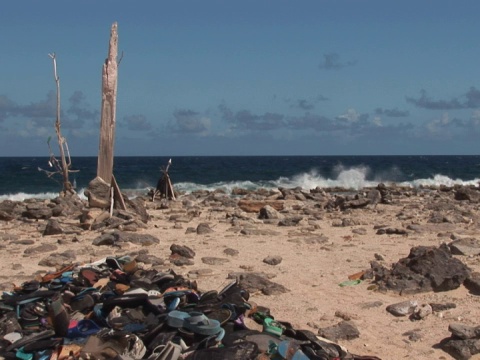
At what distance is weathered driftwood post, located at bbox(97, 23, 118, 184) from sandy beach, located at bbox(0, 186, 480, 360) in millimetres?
1369

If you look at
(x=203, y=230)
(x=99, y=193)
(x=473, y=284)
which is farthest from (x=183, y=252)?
(x=99, y=193)

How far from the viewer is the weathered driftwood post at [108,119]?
40.6ft

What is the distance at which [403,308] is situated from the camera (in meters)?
6.03

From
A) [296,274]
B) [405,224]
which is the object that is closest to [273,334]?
[296,274]

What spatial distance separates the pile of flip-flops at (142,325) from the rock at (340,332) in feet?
1.18

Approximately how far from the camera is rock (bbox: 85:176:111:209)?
1213cm

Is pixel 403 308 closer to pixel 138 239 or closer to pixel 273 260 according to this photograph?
pixel 273 260

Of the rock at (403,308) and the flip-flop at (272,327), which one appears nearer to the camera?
the flip-flop at (272,327)

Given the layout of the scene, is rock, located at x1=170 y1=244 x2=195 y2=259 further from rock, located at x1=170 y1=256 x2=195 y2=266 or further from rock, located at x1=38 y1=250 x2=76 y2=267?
rock, located at x1=38 y1=250 x2=76 y2=267

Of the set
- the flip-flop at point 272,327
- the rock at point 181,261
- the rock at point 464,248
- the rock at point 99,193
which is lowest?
the rock at point 181,261

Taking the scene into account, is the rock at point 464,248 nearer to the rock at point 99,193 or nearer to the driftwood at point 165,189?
the rock at point 99,193

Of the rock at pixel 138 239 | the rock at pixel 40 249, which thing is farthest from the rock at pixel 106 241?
the rock at pixel 40 249

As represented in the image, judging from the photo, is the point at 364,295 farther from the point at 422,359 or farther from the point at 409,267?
the point at 422,359

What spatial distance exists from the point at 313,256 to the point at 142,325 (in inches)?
161
